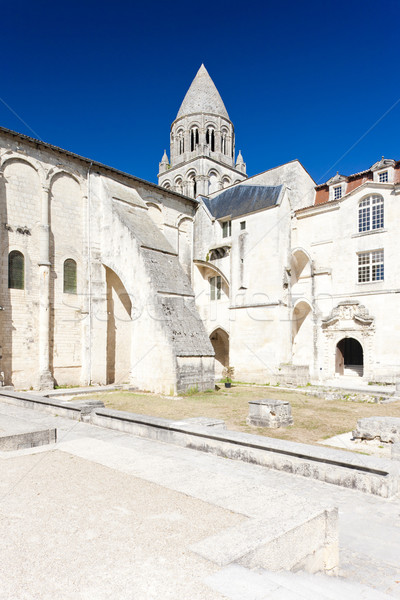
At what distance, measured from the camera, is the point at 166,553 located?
285 cm

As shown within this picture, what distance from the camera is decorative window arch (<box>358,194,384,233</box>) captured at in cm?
2020

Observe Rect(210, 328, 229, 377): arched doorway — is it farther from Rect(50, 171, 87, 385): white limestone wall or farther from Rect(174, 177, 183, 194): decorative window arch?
Rect(174, 177, 183, 194): decorative window arch

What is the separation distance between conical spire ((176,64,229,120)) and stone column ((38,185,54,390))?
76.3ft

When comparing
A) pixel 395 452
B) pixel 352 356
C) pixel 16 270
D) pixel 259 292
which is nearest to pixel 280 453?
pixel 395 452

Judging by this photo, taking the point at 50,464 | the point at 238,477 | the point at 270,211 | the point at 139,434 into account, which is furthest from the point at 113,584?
the point at 270,211

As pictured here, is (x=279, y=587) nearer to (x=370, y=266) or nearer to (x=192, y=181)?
(x=370, y=266)

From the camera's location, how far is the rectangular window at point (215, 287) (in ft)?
79.0

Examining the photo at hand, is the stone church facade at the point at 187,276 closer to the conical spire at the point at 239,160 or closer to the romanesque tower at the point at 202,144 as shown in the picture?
the romanesque tower at the point at 202,144

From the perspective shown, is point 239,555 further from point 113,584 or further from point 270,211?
point 270,211

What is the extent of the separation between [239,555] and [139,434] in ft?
15.5

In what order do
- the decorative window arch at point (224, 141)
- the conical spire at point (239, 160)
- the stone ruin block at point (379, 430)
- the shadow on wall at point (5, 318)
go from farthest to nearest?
1. the conical spire at point (239, 160)
2. the decorative window arch at point (224, 141)
3. the shadow on wall at point (5, 318)
4. the stone ruin block at point (379, 430)

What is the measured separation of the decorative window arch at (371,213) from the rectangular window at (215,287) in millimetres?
7905

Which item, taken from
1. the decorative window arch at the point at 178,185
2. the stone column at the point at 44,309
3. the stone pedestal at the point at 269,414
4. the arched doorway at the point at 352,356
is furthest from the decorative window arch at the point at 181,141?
the stone pedestal at the point at 269,414

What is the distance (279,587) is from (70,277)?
16631mm
